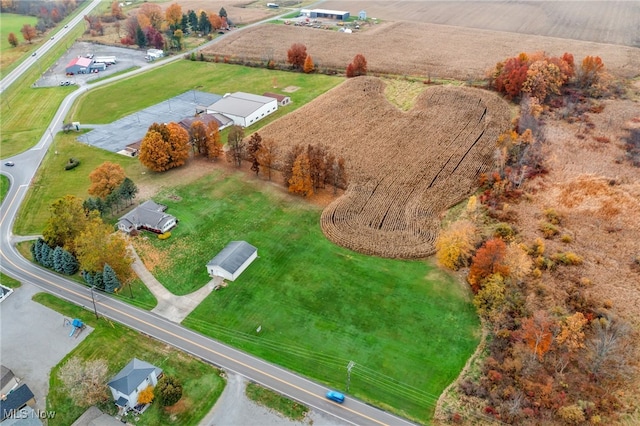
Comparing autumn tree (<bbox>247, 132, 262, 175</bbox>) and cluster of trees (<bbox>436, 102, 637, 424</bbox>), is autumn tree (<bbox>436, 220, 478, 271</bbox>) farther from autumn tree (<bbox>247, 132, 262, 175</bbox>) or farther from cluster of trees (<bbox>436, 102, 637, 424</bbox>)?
autumn tree (<bbox>247, 132, 262, 175</bbox>)

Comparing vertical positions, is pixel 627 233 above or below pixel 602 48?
below

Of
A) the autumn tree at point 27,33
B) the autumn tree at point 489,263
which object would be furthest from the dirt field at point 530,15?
the autumn tree at point 489,263

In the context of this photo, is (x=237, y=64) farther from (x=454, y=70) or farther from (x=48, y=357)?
(x=48, y=357)

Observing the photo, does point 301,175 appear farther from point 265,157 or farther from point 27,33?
point 27,33

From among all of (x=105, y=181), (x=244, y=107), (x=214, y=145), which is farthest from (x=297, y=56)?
(x=105, y=181)

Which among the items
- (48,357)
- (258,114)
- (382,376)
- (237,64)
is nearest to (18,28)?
(237,64)

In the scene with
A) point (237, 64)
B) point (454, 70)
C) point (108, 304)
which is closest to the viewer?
point (108, 304)
